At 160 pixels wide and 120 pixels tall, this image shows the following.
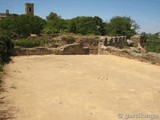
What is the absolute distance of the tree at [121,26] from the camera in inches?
1822

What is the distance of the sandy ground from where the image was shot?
7.17m

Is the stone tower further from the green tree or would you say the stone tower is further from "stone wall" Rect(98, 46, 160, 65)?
"stone wall" Rect(98, 46, 160, 65)

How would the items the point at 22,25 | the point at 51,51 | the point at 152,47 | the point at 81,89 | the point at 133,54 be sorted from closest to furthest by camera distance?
the point at 81,89 < the point at 133,54 < the point at 51,51 < the point at 152,47 < the point at 22,25

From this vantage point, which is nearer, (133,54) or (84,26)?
(133,54)

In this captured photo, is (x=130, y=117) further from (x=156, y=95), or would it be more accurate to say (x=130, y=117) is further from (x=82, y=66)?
(x=82, y=66)

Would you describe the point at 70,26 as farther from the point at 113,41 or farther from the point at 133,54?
the point at 133,54

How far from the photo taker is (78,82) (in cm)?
1043

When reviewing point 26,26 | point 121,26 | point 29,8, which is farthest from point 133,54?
point 29,8

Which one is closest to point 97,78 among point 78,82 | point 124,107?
point 78,82

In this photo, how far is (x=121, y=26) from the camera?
160ft

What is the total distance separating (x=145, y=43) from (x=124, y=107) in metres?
32.5

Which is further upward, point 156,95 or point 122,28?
point 122,28

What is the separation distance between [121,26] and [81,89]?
135 ft

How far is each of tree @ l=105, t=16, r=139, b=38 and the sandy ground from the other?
32.0 metres
